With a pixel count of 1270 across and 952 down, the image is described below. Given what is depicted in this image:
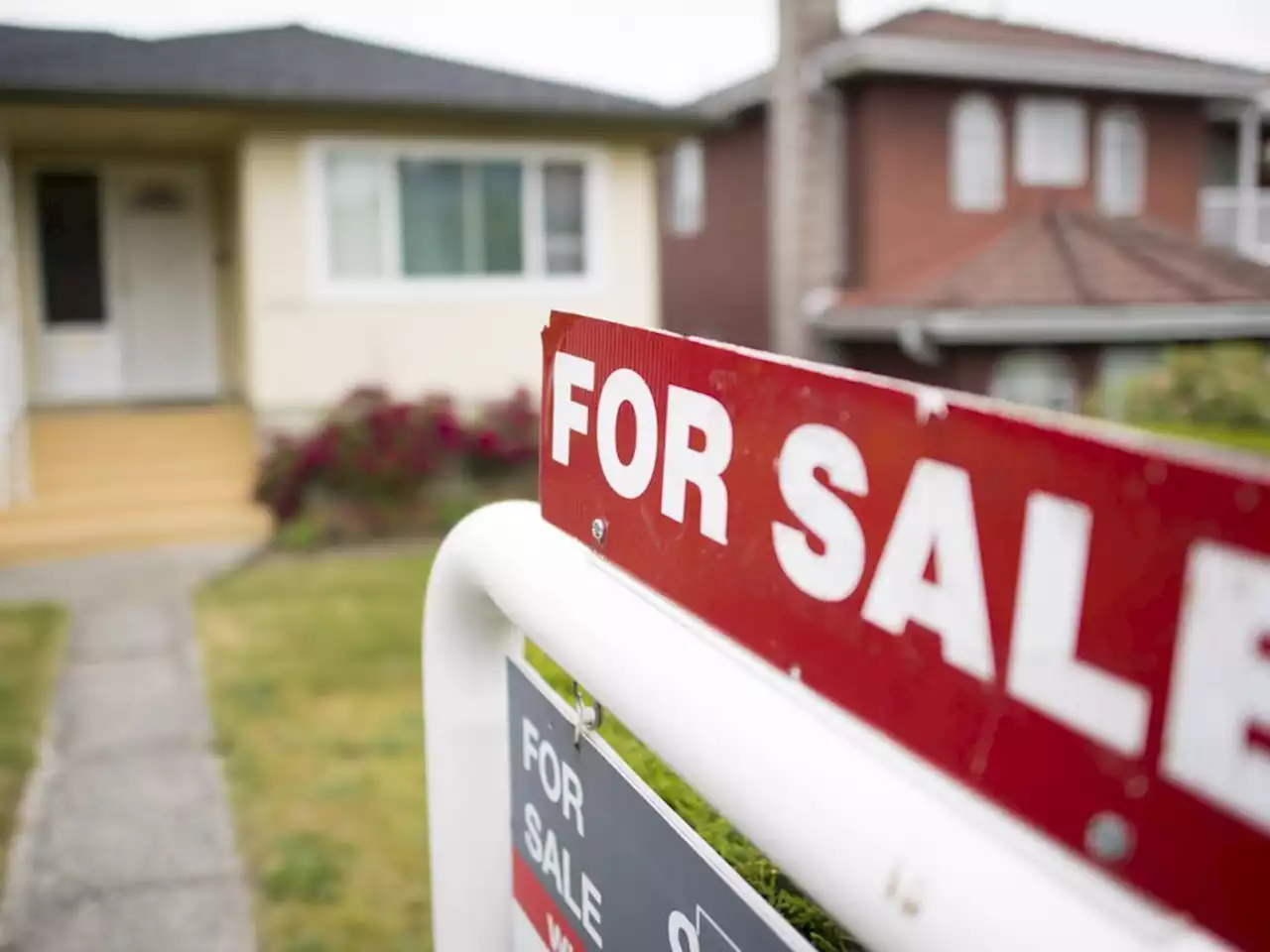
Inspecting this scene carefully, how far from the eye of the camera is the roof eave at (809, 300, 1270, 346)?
15.6 m

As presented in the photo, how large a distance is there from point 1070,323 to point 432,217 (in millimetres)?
8570

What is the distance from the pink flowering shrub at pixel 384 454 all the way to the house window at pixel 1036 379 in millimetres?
7551

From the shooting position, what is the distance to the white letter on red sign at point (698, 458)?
0.98m

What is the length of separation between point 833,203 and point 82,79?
415 inches

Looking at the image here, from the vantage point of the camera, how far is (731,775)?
3.10 ft

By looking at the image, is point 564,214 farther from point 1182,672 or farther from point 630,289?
point 1182,672

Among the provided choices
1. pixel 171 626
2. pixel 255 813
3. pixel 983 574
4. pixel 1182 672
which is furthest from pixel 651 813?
pixel 171 626

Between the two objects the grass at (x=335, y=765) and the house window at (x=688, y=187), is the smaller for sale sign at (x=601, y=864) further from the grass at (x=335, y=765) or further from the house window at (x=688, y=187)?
the house window at (x=688, y=187)

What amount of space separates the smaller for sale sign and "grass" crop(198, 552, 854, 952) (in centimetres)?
13

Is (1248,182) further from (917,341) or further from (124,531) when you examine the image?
(124,531)

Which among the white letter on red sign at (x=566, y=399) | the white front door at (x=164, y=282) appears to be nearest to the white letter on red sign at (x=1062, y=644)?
the white letter on red sign at (x=566, y=399)

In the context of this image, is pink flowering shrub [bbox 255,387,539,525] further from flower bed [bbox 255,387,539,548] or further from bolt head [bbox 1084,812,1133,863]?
bolt head [bbox 1084,812,1133,863]

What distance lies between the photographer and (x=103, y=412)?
13609 mm

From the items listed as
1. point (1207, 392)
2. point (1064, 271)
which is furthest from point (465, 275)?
point (1064, 271)
